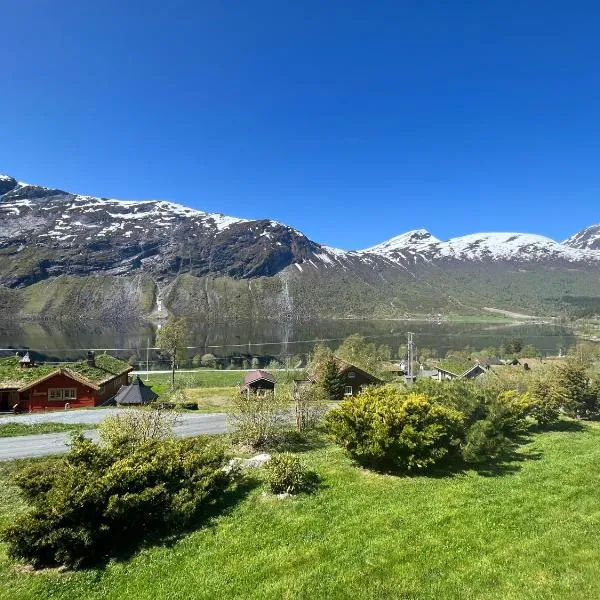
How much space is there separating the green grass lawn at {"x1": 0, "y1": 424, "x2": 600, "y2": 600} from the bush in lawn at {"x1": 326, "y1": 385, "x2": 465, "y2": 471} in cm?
151

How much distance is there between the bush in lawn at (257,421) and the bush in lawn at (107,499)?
22.1ft

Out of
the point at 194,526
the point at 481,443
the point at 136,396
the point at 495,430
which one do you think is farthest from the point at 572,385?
the point at 136,396

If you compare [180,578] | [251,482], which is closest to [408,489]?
[251,482]

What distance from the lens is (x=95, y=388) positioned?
149ft

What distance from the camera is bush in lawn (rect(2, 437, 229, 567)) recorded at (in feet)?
37.9

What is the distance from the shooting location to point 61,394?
1753 inches

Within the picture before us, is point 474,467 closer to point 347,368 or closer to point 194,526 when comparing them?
point 194,526

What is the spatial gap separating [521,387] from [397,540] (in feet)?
84.3

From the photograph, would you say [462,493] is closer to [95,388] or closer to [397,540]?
[397,540]

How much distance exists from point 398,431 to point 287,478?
5.27 m

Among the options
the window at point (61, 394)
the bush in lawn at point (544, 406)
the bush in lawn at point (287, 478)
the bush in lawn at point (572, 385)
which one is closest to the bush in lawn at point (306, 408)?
the bush in lawn at point (287, 478)

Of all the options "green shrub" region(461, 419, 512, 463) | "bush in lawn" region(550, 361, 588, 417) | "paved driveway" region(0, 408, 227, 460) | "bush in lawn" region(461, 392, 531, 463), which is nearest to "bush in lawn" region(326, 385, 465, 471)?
"green shrub" region(461, 419, 512, 463)

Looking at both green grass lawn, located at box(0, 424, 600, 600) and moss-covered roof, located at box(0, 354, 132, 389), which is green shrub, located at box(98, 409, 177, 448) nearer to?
green grass lawn, located at box(0, 424, 600, 600)

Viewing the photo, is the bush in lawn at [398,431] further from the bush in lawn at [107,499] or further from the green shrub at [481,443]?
the bush in lawn at [107,499]
